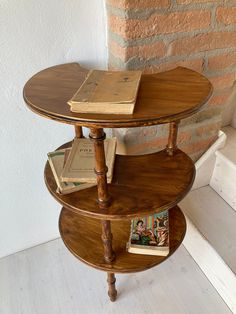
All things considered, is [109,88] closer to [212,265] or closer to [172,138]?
[172,138]

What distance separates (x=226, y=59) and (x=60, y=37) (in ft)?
1.93

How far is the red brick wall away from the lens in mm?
792

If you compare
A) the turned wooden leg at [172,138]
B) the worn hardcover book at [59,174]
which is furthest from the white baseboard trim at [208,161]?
the worn hardcover book at [59,174]

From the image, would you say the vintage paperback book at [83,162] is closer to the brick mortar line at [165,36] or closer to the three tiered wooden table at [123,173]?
the three tiered wooden table at [123,173]

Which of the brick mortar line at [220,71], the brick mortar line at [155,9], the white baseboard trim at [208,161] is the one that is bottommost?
the white baseboard trim at [208,161]

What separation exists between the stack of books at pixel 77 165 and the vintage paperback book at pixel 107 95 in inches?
9.7

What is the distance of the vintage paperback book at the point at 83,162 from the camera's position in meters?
0.76

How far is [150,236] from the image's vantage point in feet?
2.99

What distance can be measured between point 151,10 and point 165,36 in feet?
0.31

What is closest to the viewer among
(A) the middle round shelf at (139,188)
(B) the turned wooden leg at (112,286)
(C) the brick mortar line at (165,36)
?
(A) the middle round shelf at (139,188)

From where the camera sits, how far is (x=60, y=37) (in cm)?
84

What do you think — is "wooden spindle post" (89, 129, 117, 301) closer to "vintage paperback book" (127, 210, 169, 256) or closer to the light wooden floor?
"vintage paperback book" (127, 210, 169, 256)

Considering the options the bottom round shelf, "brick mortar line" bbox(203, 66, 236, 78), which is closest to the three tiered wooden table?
the bottom round shelf

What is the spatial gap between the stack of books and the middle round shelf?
0.07 ft
